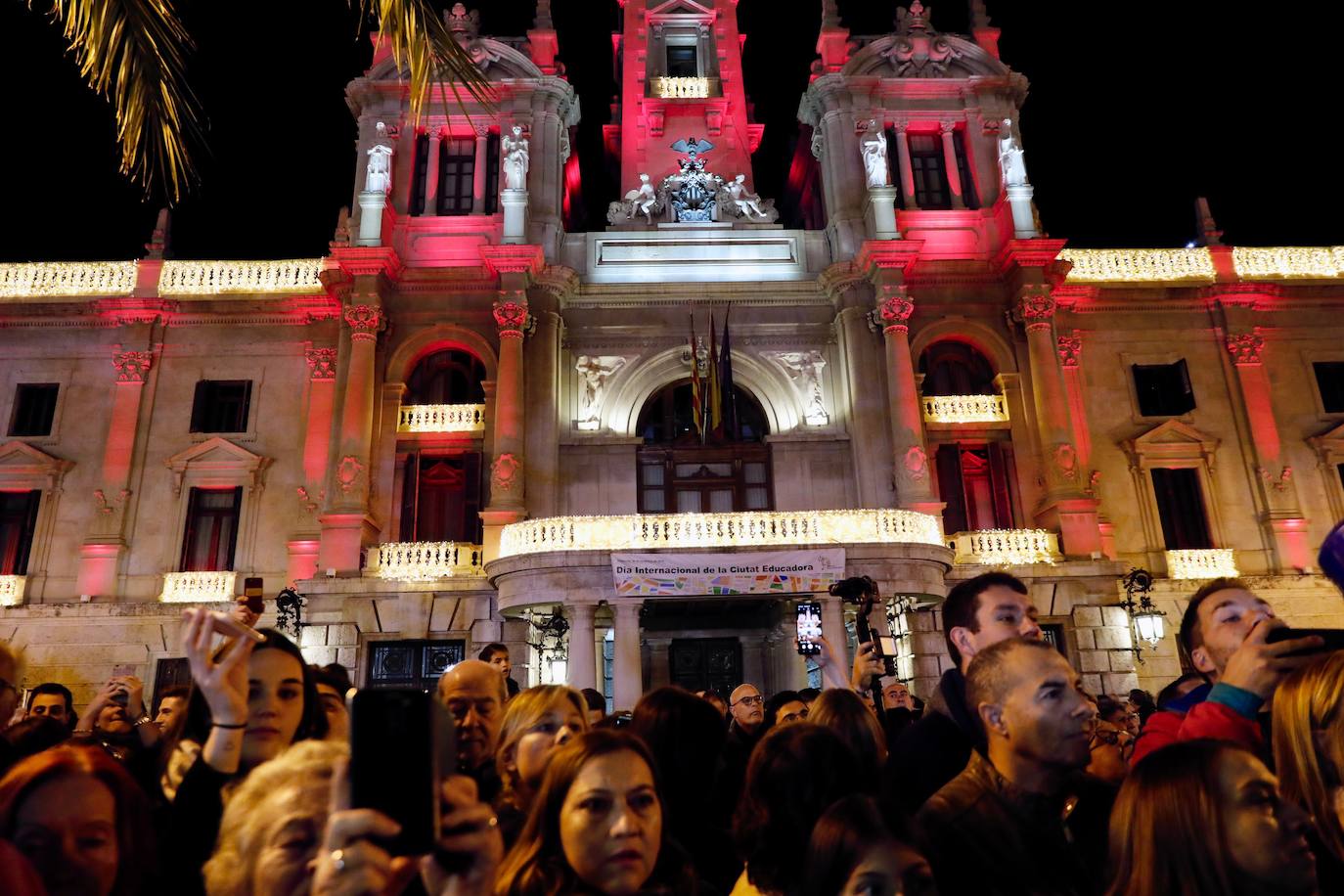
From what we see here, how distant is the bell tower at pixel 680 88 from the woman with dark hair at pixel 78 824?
27635 mm

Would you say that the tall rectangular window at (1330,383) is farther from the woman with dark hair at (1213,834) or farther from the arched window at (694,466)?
the woman with dark hair at (1213,834)

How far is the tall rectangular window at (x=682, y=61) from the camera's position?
31.1 m

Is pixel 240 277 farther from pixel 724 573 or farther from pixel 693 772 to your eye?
pixel 693 772

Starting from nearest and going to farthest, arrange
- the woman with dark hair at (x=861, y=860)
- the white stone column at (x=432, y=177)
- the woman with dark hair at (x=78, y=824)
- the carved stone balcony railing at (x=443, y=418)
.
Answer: the woman with dark hair at (x=78, y=824) < the woman with dark hair at (x=861, y=860) < the carved stone balcony railing at (x=443, y=418) < the white stone column at (x=432, y=177)

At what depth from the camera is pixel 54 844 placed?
2957mm

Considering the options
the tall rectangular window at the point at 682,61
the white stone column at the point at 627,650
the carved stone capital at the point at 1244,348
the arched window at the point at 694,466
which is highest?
the tall rectangular window at the point at 682,61

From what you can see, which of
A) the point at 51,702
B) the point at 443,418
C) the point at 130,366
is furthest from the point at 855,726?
the point at 130,366

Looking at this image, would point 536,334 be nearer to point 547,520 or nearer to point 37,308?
point 547,520

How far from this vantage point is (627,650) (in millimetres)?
19547

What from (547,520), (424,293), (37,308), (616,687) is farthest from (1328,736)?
(37,308)

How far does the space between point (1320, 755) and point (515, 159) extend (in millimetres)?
25944

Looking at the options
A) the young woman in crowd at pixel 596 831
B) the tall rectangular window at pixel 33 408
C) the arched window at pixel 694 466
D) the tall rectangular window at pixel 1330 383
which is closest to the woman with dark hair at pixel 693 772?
the young woman in crowd at pixel 596 831

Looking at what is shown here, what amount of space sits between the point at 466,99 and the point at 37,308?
13940 mm

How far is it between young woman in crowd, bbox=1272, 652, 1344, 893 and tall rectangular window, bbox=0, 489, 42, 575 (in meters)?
28.6
